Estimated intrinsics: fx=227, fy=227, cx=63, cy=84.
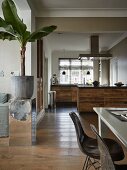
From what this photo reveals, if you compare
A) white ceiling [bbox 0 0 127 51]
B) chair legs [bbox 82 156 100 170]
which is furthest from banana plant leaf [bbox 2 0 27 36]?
chair legs [bbox 82 156 100 170]

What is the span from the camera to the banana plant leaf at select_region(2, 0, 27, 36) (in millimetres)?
3447

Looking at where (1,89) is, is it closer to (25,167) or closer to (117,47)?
(25,167)

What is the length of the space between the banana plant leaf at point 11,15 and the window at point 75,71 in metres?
9.53

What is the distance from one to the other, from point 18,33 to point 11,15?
320 millimetres

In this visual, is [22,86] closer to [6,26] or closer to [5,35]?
[5,35]

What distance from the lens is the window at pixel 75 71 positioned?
13.1 meters

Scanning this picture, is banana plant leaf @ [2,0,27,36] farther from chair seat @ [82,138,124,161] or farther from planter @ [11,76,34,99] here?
chair seat @ [82,138,124,161]

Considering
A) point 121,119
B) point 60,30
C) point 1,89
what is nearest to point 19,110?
point 1,89

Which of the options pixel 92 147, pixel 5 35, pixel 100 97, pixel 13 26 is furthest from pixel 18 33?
pixel 100 97

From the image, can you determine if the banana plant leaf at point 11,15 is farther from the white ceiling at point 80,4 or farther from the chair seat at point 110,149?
the chair seat at point 110,149

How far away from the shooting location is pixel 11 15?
11.5 ft

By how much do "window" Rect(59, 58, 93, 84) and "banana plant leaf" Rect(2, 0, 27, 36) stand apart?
31.3 feet

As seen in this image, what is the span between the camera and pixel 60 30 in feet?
19.8

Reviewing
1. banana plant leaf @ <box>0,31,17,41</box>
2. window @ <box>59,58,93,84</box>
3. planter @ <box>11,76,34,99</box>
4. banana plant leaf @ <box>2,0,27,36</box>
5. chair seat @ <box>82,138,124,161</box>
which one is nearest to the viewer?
chair seat @ <box>82,138,124,161</box>
